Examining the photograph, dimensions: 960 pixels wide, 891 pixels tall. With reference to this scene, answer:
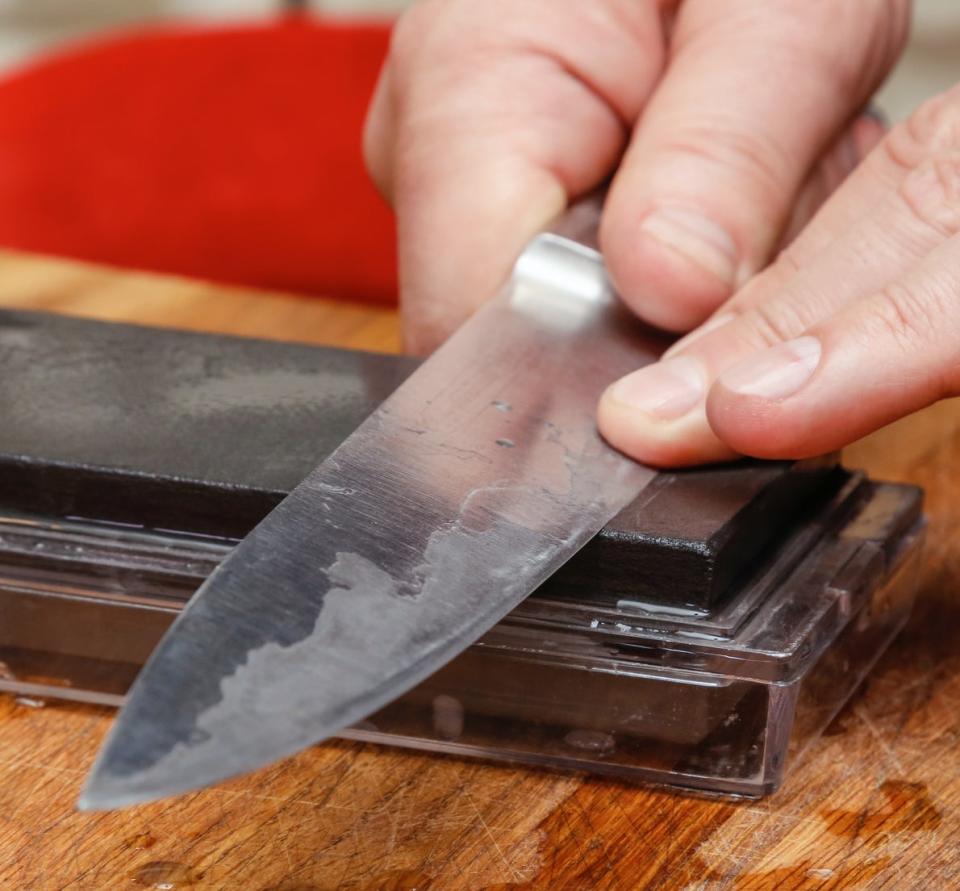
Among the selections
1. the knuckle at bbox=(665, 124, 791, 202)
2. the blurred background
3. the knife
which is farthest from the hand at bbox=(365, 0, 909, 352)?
the blurred background

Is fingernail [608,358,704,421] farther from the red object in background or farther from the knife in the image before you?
the red object in background

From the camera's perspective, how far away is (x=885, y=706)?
0.72 m

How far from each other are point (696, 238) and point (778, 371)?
216 millimetres

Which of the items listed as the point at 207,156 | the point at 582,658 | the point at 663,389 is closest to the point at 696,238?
the point at 663,389

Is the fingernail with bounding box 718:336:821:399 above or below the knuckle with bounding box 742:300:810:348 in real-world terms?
above

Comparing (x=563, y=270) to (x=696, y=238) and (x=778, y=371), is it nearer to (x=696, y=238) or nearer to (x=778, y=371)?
(x=696, y=238)

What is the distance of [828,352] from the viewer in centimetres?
66

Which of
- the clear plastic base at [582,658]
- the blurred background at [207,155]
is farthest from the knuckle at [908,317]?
the blurred background at [207,155]

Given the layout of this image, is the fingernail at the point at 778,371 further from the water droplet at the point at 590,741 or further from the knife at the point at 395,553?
the water droplet at the point at 590,741

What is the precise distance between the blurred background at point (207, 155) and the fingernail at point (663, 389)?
0.93 metres

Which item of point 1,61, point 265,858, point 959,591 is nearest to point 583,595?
point 265,858

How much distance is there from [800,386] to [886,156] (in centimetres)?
24

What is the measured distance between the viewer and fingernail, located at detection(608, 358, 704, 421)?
0.69 meters

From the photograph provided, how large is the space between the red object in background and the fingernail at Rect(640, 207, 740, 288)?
2.72 feet
